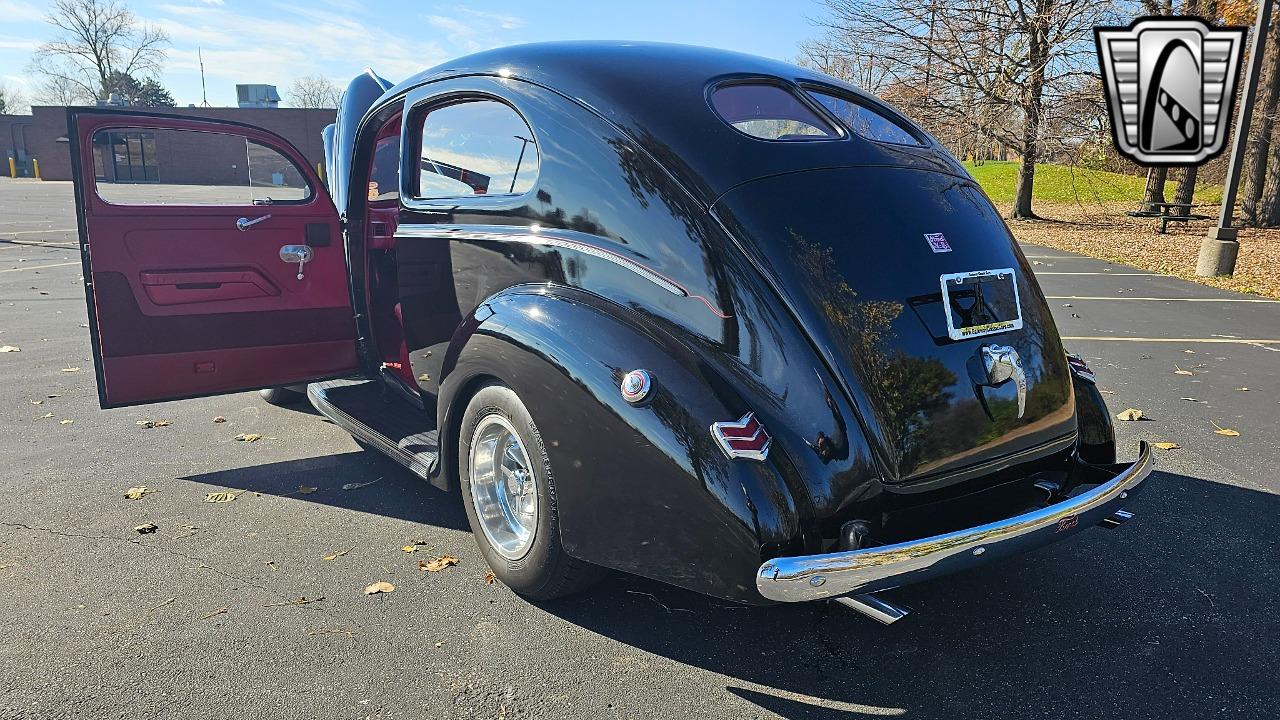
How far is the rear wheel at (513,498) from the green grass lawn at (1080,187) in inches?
1108

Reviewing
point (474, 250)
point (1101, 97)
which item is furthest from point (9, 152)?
point (474, 250)

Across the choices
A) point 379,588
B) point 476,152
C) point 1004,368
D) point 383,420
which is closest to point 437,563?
point 379,588

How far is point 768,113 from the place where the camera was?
3.46 meters

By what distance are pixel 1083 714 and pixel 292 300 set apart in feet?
13.9

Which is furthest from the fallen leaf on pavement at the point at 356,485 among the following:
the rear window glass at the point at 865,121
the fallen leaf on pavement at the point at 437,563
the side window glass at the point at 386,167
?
the rear window glass at the point at 865,121

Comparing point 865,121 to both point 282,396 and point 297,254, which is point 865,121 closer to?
point 297,254

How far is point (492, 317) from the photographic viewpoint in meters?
3.31


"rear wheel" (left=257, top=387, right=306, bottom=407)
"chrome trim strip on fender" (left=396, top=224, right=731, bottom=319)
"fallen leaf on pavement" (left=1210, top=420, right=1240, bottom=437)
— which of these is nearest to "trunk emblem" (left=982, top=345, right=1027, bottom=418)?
"chrome trim strip on fender" (left=396, top=224, right=731, bottom=319)

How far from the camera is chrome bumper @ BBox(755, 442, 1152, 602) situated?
2.40 meters

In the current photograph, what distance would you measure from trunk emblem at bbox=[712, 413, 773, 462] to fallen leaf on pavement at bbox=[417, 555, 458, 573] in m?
1.59

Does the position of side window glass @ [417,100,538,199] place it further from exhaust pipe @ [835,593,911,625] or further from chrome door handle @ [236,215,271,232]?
Answer: exhaust pipe @ [835,593,911,625]

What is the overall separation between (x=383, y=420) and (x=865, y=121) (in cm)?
274

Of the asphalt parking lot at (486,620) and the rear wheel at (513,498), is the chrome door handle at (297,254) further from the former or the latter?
the rear wheel at (513,498)

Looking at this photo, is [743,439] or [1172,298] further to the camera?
[1172,298]
